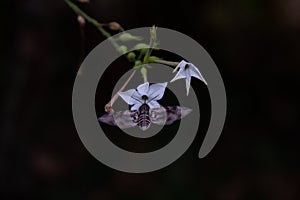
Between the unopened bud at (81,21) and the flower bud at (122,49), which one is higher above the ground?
the unopened bud at (81,21)

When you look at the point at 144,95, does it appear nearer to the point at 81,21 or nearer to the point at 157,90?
the point at 157,90

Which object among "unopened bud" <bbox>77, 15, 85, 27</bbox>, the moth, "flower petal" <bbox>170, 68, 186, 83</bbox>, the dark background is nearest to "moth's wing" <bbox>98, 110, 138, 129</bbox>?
the moth

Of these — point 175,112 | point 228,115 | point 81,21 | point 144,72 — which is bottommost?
point 175,112

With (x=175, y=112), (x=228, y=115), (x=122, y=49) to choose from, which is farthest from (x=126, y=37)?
(x=228, y=115)

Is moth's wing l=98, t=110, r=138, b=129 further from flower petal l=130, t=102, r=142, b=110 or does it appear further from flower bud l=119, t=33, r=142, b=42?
flower bud l=119, t=33, r=142, b=42

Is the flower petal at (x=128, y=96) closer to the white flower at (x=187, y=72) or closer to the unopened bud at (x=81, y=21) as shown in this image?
the white flower at (x=187, y=72)

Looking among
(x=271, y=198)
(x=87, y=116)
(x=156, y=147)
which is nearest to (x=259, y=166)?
(x=271, y=198)

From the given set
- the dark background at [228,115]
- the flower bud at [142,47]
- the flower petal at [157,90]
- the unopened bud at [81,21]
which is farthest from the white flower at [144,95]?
the dark background at [228,115]
